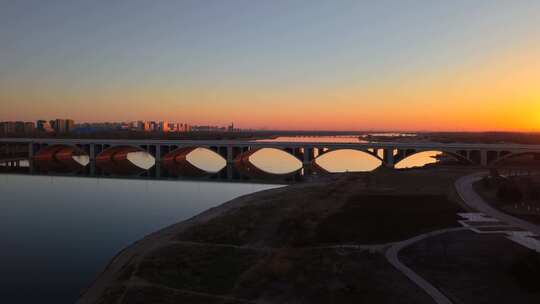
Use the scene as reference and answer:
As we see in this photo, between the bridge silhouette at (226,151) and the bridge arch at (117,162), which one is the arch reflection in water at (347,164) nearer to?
the bridge silhouette at (226,151)

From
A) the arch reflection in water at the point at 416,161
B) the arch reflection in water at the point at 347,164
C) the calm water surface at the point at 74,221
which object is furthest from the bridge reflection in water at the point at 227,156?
the calm water surface at the point at 74,221

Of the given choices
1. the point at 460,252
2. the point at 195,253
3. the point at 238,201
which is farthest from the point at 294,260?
the point at 238,201

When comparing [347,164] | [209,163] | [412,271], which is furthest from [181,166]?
[412,271]

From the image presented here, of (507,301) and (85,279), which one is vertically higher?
(507,301)

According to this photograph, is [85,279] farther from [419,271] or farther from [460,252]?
[460,252]

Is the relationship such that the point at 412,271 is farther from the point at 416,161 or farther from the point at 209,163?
the point at 416,161

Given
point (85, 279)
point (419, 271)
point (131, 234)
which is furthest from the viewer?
point (131, 234)

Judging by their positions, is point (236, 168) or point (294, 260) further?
point (236, 168)
